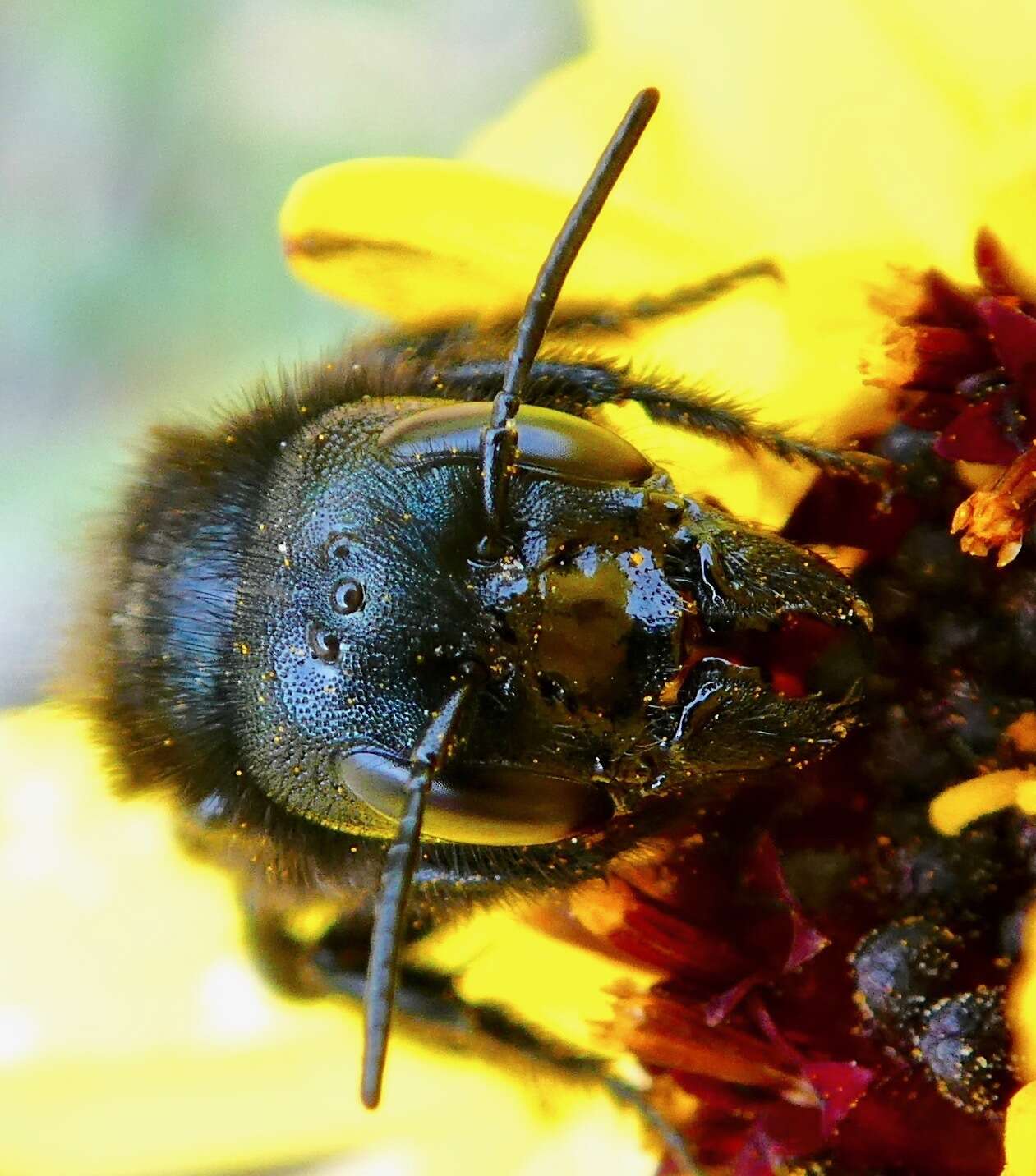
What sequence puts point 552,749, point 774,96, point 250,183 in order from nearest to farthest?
point 552,749, point 774,96, point 250,183

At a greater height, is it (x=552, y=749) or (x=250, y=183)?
(x=552, y=749)

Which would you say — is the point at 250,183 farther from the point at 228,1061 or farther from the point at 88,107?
the point at 228,1061

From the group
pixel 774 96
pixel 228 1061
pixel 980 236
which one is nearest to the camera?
pixel 980 236

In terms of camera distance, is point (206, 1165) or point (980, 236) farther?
point (206, 1165)

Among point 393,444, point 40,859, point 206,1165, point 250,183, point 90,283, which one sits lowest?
point 206,1165

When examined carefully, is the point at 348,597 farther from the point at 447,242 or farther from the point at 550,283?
the point at 447,242

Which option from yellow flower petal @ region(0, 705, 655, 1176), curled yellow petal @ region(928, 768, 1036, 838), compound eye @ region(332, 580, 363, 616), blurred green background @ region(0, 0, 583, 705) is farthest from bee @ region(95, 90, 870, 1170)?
blurred green background @ region(0, 0, 583, 705)

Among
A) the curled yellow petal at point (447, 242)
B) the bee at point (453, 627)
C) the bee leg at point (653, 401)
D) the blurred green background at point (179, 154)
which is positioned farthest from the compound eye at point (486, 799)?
the blurred green background at point (179, 154)

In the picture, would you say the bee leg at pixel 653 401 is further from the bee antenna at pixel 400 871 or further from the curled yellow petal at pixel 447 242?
the bee antenna at pixel 400 871

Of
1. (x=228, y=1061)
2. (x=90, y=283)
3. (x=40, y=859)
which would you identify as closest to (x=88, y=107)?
(x=90, y=283)
